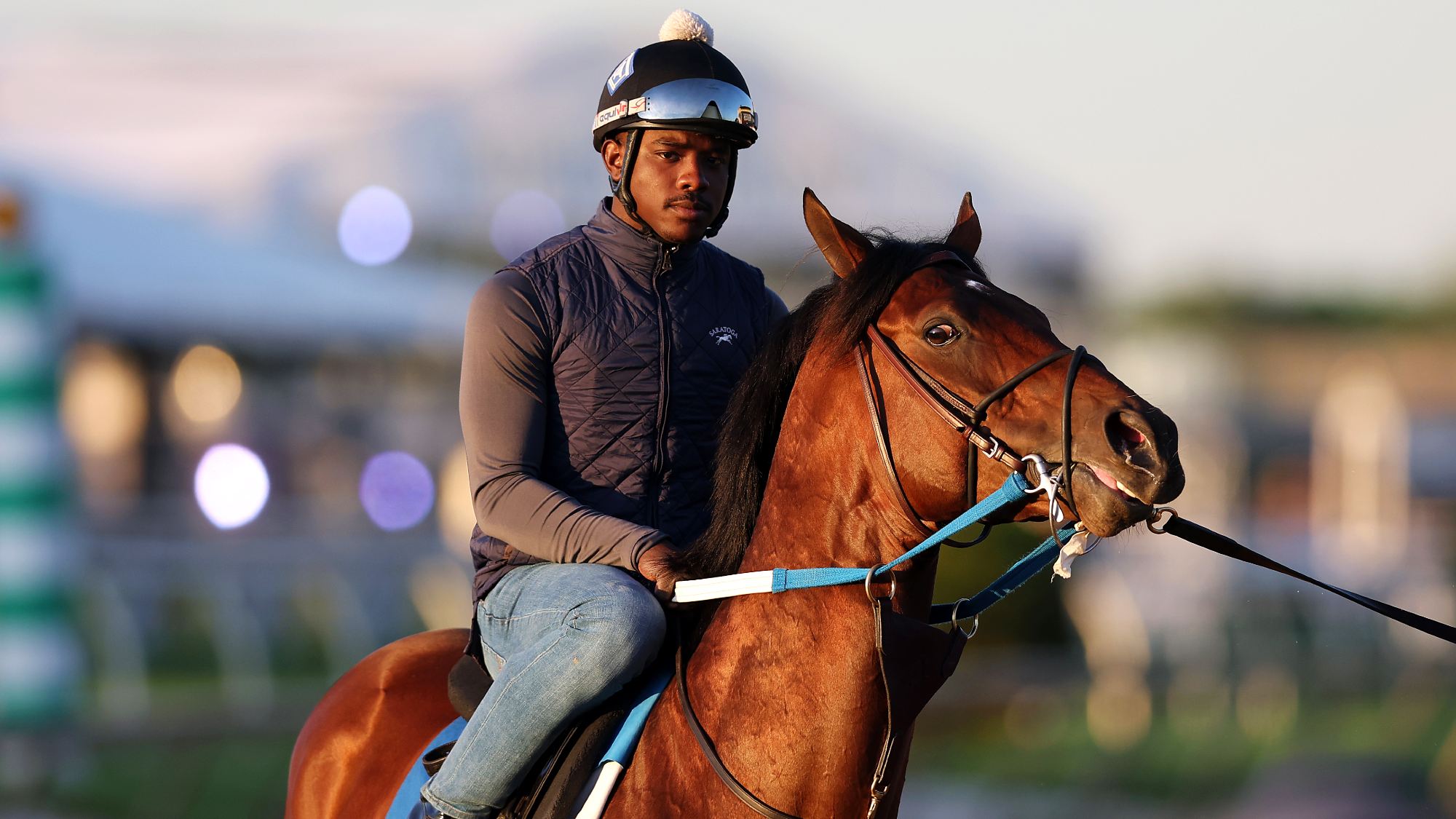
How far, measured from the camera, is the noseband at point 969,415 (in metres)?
2.66

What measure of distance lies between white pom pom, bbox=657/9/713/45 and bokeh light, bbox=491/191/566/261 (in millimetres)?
16406

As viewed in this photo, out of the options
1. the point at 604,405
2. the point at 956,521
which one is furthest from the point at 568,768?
the point at 956,521

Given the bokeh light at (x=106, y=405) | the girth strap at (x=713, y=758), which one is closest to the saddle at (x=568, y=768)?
the girth strap at (x=713, y=758)

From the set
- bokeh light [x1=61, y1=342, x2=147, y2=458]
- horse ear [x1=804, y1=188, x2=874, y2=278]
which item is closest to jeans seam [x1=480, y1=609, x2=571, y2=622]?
horse ear [x1=804, y1=188, x2=874, y2=278]

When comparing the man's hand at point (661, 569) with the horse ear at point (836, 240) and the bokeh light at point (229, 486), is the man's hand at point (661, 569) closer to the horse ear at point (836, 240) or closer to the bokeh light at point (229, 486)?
the horse ear at point (836, 240)

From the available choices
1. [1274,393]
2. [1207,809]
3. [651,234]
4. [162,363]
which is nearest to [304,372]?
[162,363]

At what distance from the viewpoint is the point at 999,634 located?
39.5 feet

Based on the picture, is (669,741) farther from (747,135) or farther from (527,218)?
(527,218)

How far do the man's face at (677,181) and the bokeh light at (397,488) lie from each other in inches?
451

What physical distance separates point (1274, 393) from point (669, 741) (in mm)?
46063

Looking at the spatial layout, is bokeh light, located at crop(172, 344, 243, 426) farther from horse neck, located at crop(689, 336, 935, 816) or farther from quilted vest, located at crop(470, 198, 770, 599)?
horse neck, located at crop(689, 336, 935, 816)

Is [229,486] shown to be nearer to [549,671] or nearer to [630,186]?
[630,186]

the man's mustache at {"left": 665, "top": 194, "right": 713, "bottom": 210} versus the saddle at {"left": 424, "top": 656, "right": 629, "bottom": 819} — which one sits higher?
the man's mustache at {"left": 665, "top": 194, "right": 713, "bottom": 210}

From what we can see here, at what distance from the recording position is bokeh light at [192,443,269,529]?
43.0ft
